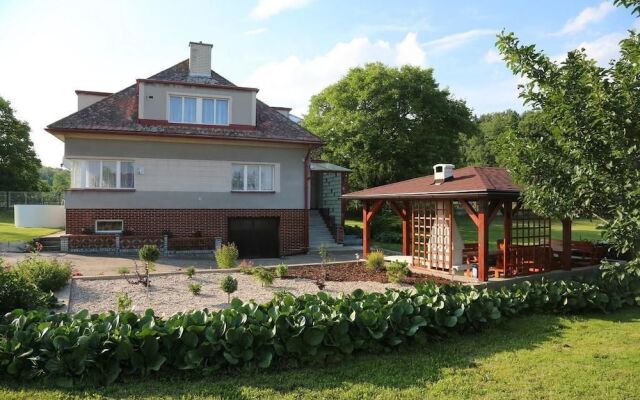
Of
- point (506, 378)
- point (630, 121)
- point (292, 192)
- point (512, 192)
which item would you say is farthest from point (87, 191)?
point (630, 121)

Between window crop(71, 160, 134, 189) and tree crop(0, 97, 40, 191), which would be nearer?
window crop(71, 160, 134, 189)

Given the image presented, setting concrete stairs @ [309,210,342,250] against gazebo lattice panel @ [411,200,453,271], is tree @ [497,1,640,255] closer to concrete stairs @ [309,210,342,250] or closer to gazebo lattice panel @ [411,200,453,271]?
gazebo lattice panel @ [411,200,453,271]

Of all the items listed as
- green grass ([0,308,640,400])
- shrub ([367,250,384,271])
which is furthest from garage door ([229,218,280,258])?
green grass ([0,308,640,400])

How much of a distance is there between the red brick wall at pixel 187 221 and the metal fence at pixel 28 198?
2569cm

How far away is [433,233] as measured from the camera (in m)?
13.7

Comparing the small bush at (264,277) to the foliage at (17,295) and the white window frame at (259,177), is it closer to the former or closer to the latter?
the foliage at (17,295)

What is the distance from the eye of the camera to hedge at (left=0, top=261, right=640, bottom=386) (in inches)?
219

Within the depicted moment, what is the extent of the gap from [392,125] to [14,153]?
37.3 metres

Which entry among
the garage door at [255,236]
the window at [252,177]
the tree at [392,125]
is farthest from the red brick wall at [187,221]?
the tree at [392,125]

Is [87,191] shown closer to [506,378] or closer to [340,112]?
[506,378]

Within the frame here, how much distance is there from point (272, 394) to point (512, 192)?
7.99 m

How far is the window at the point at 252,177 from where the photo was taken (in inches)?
769

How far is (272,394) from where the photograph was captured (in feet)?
17.5

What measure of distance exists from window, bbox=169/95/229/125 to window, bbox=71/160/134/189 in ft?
8.63
